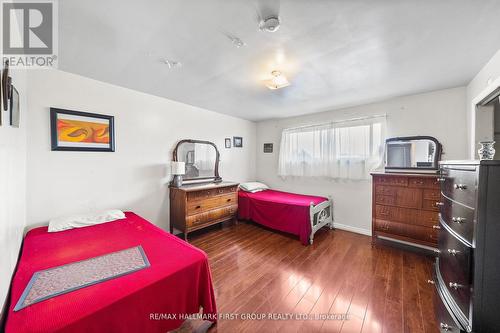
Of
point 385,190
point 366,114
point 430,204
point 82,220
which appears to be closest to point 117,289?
point 82,220

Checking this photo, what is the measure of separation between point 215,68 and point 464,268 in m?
2.56

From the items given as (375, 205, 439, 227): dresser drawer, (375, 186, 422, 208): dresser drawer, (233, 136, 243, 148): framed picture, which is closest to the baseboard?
(375, 205, 439, 227): dresser drawer

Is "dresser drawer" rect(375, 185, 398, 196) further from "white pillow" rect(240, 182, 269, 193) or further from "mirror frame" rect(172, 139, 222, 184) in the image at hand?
"mirror frame" rect(172, 139, 222, 184)

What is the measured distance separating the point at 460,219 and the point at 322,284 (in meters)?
1.34

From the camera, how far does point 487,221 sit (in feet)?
3.24

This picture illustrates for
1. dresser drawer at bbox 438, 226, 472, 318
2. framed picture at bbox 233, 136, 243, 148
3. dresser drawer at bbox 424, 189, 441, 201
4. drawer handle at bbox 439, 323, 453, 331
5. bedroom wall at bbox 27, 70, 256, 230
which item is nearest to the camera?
dresser drawer at bbox 438, 226, 472, 318

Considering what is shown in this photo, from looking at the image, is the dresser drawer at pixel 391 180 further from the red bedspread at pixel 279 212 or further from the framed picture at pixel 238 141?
the framed picture at pixel 238 141

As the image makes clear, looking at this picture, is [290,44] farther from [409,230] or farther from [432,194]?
[409,230]

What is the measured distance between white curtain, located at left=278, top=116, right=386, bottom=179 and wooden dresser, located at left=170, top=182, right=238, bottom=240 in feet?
5.23

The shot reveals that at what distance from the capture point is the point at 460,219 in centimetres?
119

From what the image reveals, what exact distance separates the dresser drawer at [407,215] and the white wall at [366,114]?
1.61 feet

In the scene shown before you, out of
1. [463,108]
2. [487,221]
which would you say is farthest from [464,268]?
[463,108]

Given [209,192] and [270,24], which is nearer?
[270,24]

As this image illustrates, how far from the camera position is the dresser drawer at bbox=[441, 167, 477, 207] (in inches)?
42.5
